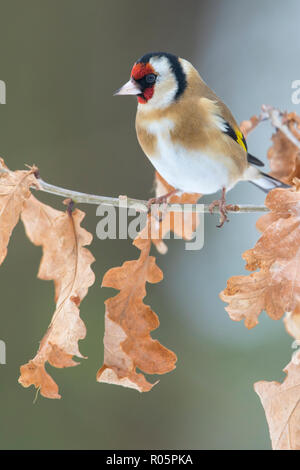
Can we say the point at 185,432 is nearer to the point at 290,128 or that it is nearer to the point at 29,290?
the point at 29,290

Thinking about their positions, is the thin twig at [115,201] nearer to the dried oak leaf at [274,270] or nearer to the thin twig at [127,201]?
Result: the thin twig at [127,201]

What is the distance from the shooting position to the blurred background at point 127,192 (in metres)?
2.90

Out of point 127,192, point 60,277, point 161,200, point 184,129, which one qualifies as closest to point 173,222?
point 161,200

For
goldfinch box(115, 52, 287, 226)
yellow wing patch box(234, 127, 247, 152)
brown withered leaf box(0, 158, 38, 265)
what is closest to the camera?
brown withered leaf box(0, 158, 38, 265)

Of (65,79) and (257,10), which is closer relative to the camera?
(65,79)

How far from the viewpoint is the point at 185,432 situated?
3242mm

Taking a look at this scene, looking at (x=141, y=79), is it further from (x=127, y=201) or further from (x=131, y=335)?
(x=131, y=335)

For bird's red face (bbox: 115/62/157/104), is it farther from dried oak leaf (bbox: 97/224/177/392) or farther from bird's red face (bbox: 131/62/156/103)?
dried oak leaf (bbox: 97/224/177/392)

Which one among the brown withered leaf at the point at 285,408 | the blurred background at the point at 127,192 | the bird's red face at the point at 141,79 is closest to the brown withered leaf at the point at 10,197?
the bird's red face at the point at 141,79

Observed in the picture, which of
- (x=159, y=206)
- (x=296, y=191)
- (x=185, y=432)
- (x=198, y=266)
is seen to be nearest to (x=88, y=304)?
(x=198, y=266)

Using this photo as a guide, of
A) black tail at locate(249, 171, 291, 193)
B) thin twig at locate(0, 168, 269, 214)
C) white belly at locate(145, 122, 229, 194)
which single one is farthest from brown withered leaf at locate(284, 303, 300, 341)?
black tail at locate(249, 171, 291, 193)

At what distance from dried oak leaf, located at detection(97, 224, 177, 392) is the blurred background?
6.29ft

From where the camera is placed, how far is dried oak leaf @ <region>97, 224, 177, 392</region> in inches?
29.8

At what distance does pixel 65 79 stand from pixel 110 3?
0.55 metres
